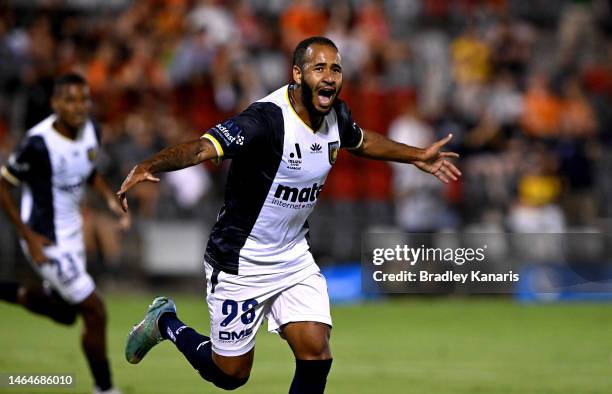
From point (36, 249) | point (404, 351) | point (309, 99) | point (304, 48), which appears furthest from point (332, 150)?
point (404, 351)

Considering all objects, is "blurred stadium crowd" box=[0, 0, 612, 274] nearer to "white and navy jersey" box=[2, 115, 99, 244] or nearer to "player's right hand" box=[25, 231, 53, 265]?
"white and navy jersey" box=[2, 115, 99, 244]

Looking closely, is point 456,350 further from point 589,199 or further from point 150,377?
point 589,199

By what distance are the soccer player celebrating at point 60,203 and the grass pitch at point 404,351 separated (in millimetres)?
810

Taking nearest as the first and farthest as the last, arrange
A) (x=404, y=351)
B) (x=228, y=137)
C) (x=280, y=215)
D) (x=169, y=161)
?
(x=169, y=161) → (x=228, y=137) → (x=280, y=215) → (x=404, y=351)

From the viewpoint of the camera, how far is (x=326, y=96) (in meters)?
7.62

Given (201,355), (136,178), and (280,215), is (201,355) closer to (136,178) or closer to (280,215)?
(280,215)

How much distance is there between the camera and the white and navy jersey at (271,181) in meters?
7.61

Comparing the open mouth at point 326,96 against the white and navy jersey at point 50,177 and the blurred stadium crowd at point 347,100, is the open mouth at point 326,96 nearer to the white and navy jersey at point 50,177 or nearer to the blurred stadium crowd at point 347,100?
the white and navy jersey at point 50,177

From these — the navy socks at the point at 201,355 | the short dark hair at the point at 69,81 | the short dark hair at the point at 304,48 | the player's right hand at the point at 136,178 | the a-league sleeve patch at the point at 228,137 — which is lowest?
the navy socks at the point at 201,355

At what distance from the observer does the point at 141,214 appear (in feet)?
63.6

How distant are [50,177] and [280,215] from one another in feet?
11.4

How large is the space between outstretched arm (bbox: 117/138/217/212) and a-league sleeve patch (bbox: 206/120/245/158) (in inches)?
2.5

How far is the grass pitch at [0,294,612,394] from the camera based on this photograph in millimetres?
10703

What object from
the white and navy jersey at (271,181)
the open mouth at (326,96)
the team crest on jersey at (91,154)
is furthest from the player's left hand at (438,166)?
the team crest on jersey at (91,154)
